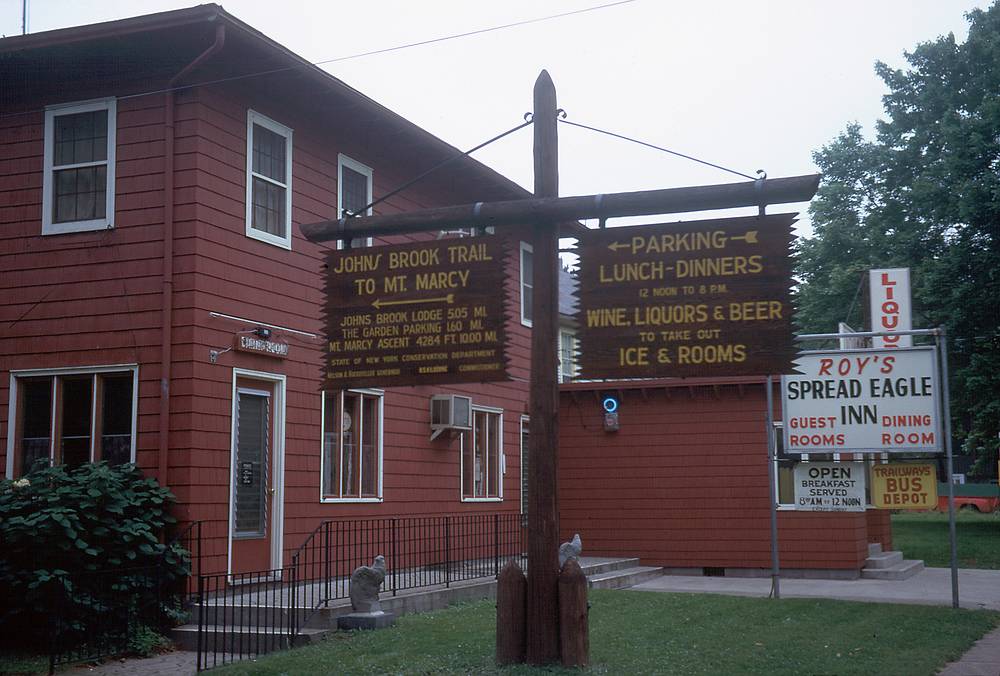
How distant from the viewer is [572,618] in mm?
9000

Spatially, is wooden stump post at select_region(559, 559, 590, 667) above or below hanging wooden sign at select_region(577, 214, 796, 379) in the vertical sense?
below

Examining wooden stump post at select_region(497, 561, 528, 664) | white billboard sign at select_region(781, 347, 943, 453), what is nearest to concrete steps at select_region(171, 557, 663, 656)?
wooden stump post at select_region(497, 561, 528, 664)

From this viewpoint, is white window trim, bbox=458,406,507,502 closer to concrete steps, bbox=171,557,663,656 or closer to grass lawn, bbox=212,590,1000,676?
concrete steps, bbox=171,557,663,656

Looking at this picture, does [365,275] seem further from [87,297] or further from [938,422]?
[938,422]

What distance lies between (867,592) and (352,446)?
863 cm

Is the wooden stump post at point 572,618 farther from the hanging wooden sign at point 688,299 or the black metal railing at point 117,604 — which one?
the black metal railing at point 117,604

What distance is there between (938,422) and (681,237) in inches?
308

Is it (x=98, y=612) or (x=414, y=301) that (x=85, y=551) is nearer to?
(x=98, y=612)

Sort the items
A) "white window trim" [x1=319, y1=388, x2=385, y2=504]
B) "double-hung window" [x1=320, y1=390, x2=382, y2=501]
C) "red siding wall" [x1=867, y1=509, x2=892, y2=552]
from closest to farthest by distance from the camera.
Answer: "white window trim" [x1=319, y1=388, x2=385, y2=504], "double-hung window" [x1=320, y1=390, x2=382, y2=501], "red siding wall" [x1=867, y1=509, x2=892, y2=552]

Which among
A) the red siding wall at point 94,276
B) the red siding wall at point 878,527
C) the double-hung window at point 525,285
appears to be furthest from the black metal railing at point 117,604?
the red siding wall at point 878,527

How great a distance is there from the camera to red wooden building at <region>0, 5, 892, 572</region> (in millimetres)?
13445

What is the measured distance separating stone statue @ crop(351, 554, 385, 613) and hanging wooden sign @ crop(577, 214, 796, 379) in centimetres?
445

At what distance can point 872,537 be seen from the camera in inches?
934

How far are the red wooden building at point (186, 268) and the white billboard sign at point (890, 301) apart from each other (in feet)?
27.8
